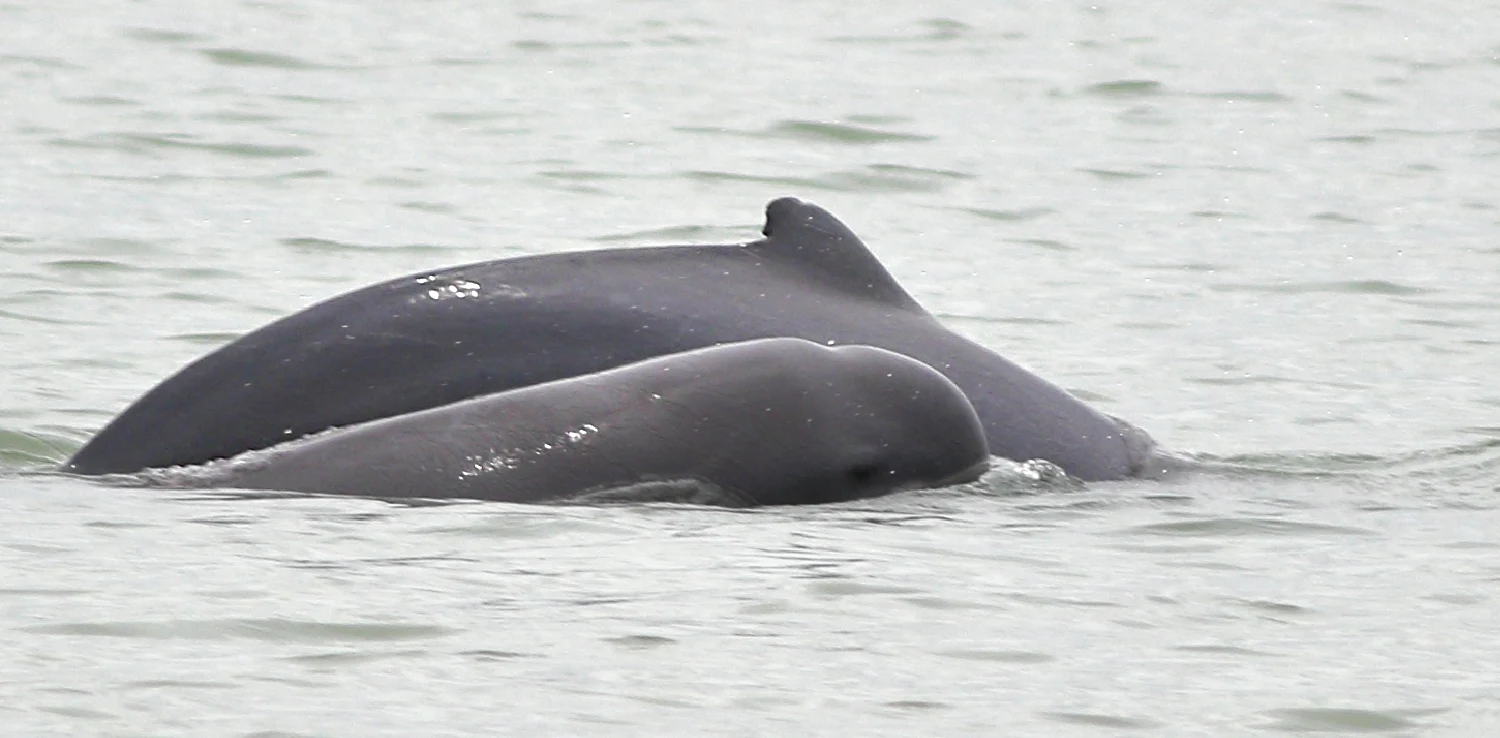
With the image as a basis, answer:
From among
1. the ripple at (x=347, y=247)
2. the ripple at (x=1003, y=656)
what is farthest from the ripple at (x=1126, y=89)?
the ripple at (x=1003, y=656)

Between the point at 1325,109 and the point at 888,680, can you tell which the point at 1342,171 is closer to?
the point at 1325,109

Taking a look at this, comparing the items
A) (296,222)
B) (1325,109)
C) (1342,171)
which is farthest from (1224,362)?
(1325,109)

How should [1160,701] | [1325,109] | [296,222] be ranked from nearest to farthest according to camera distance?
[1160,701] < [296,222] < [1325,109]

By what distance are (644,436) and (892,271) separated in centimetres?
756

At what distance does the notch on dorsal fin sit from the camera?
27.5ft

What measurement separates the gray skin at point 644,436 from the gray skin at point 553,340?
5.7 inches

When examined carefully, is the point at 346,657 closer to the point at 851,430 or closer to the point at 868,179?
the point at 851,430

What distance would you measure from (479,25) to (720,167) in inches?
267

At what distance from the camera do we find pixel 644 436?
7.56 m

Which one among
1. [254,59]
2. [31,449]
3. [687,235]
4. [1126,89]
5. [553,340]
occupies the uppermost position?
[254,59]

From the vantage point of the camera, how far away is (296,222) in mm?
15680

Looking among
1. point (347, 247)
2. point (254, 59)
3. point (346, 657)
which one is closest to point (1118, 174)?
point (347, 247)

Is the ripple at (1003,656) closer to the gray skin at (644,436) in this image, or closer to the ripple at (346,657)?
the ripple at (346,657)

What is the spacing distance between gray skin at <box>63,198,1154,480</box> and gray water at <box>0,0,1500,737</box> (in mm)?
224
